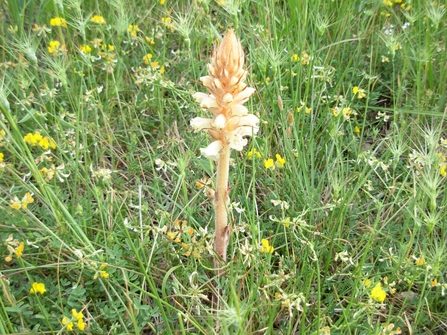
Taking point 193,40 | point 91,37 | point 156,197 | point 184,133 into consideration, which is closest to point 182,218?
point 156,197

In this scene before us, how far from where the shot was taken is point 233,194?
2.13 m

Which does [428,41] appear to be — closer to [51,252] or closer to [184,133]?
[184,133]

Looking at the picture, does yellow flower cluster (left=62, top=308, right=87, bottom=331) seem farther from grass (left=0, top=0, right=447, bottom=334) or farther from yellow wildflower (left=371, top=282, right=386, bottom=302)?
yellow wildflower (left=371, top=282, right=386, bottom=302)

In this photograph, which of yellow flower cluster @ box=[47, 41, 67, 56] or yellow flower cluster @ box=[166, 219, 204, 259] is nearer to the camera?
yellow flower cluster @ box=[166, 219, 204, 259]

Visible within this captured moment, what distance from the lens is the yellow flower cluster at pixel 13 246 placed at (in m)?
1.80

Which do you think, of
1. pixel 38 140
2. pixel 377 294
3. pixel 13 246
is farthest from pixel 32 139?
pixel 377 294

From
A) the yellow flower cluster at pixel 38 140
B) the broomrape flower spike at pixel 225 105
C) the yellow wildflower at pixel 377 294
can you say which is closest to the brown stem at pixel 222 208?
the broomrape flower spike at pixel 225 105

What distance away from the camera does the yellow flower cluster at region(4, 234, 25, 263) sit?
180 centimetres

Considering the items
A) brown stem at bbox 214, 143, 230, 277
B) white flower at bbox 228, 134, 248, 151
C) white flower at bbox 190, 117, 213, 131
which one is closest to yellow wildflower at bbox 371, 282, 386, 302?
brown stem at bbox 214, 143, 230, 277

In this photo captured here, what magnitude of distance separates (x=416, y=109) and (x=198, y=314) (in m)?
1.60

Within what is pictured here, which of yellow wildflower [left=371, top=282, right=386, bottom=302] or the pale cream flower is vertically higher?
the pale cream flower

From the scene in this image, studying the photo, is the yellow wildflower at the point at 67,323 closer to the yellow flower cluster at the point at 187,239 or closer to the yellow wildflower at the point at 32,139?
the yellow flower cluster at the point at 187,239

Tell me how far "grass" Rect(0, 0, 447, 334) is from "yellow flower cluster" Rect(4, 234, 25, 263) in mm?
12

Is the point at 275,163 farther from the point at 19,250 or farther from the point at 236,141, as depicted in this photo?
the point at 19,250
